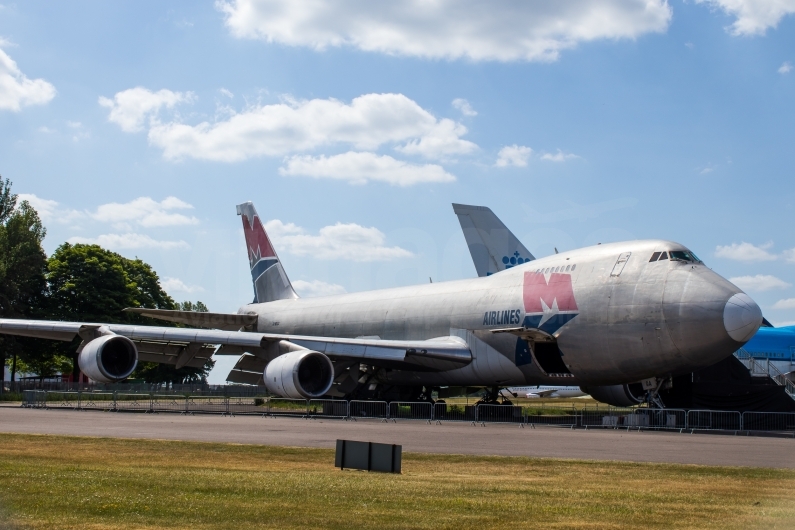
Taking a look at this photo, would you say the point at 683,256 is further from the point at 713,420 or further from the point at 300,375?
the point at 300,375

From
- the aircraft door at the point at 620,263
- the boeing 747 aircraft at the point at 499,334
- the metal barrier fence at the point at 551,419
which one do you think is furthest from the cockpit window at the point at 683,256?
the metal barrier fence at the point at 551,419

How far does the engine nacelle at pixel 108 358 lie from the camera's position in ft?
101

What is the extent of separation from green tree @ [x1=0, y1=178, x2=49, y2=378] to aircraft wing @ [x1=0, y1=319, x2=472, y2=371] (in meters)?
21.8

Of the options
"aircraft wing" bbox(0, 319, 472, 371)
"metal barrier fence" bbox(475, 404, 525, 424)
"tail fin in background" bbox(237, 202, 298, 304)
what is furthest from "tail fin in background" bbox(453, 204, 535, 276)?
"metal barrier fence" bbox(475, 404, 525, 424)

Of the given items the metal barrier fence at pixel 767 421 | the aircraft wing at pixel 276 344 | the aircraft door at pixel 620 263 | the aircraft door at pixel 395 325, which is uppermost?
the aircraft door at pixel 620 263

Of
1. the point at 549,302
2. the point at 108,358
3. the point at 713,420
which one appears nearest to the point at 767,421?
the point at 713,420

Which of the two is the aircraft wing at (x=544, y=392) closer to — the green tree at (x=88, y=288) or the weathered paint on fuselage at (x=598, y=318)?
the green tree at (x=88, y=288)

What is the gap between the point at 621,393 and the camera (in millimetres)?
30281

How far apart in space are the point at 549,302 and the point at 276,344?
9.68 m

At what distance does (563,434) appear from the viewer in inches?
883

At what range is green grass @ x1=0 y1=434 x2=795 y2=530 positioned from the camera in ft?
29.1

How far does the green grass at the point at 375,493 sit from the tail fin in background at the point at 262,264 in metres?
31.7

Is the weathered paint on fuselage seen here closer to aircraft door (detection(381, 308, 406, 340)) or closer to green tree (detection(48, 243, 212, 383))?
aircraft door (detection(381, 308, 406, 340))

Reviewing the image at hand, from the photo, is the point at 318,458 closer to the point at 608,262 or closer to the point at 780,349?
the point at 608,262
